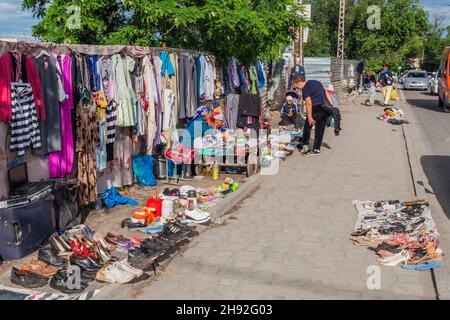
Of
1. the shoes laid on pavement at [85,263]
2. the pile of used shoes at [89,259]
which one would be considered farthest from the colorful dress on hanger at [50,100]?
the shoes laid on pavement at [85,263]

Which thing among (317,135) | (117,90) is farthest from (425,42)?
(117,90)

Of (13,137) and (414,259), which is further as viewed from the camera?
(13,137)

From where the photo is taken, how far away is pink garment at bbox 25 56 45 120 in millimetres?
6246

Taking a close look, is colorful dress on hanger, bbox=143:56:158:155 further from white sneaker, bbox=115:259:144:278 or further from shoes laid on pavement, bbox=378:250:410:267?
shoes laid on pavement, bbox=378:250:410:267

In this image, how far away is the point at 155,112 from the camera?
29.7ft

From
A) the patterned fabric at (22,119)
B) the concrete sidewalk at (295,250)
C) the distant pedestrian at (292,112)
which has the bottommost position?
the concrete sidewalk at (295,250)

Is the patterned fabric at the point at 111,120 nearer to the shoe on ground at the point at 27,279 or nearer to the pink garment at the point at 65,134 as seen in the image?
the pink garment at the point at 65,134

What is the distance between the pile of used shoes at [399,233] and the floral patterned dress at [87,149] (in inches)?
149

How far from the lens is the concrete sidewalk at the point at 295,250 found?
504cm

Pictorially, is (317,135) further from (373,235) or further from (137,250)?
(137,250)

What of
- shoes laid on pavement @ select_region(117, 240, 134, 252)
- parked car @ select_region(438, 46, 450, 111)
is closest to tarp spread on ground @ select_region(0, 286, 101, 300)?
shoes laid on pavement @ select_region(117, 240, 134, 252)
